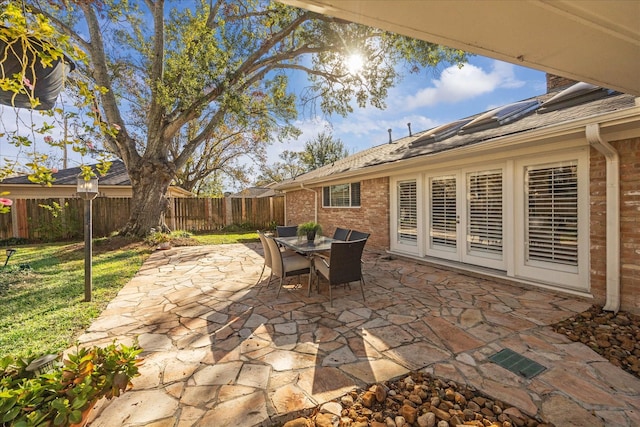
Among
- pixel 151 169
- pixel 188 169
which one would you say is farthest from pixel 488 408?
pixel 188 169

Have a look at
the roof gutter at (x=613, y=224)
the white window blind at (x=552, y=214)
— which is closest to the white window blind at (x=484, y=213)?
the white window blind at (x=552, y=214)

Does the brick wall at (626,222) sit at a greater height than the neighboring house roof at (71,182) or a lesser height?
lesser

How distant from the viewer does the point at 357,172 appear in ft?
26.1

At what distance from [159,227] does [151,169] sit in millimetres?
2221

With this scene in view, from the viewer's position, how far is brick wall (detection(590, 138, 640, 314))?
11.6 feet

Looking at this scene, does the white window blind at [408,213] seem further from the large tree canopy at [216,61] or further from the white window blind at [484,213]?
the large tree canopy at [216,61]

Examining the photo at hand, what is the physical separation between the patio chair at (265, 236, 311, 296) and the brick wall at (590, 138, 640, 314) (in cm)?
432

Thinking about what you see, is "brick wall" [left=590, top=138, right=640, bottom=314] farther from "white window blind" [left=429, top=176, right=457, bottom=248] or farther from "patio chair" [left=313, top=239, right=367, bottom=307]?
"patio chair" [left=313, top=239, right=367, bottom=307]

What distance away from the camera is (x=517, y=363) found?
A: 2650 millimetres

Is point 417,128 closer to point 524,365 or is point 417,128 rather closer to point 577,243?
point 577,243

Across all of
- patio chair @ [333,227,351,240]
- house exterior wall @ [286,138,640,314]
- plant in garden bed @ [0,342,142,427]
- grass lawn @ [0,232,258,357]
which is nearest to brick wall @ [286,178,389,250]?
patio chair @ [333,227,351,240]

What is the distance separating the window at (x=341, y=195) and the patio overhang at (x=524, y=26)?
7.10 m

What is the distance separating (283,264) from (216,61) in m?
6.67

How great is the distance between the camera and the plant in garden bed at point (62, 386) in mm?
1333
